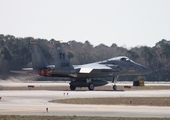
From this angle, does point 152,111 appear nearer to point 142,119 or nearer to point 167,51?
point 142,119

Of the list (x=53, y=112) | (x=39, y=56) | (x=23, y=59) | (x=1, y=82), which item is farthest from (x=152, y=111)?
(x=23, y=59)

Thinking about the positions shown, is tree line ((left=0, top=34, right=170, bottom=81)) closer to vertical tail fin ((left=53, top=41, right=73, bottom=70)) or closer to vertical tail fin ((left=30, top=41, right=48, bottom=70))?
vertical tail fin ((left=30, top=41, right=48, bottom=70))

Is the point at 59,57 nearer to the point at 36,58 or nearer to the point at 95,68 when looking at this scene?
the point at 36,58

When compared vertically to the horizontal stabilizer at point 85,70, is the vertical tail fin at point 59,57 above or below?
above

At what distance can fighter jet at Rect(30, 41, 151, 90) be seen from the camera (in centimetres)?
5428

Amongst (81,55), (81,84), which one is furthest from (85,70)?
(81,55)

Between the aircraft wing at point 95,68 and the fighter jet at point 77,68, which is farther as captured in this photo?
the aircraft wing at point 95,68

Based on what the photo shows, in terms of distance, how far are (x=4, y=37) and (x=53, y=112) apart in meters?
91.4

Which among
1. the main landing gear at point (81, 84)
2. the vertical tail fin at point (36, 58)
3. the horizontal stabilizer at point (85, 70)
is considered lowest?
the main landing gear at point (81, 84)

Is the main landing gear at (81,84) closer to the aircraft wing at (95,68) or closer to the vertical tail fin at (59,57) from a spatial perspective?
the aircraft wing at (95,68)

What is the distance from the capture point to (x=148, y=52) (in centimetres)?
11838

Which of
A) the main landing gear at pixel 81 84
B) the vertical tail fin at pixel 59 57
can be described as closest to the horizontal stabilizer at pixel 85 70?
the main landing gear at pixel 81 84

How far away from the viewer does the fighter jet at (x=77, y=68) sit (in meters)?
54.3

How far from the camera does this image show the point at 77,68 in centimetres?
5644
